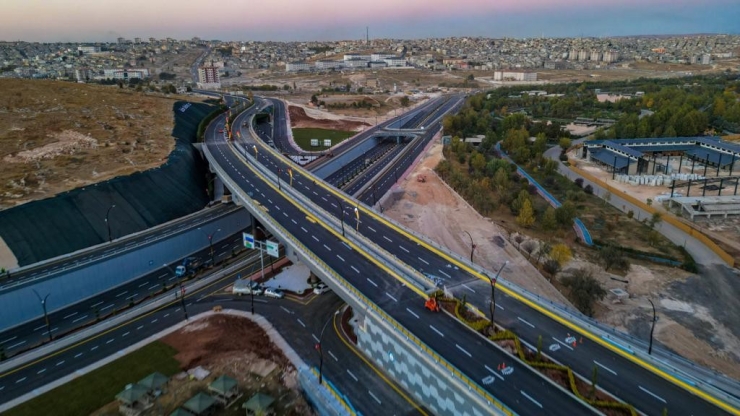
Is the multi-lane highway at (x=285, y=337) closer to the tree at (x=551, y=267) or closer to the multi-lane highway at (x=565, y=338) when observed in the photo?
the multi-lane highway at (x=565, y=338)

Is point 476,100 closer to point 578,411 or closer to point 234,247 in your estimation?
point 234,247

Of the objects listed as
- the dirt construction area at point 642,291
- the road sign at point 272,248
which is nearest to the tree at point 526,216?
the dirt construction area at point 642,291

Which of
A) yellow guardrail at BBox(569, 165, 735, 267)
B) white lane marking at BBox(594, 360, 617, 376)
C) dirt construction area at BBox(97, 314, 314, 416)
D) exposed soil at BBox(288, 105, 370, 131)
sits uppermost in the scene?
exposed soil at BBox(288, 105, 370, 131)

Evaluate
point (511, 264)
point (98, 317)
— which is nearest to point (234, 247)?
point (98, 317)

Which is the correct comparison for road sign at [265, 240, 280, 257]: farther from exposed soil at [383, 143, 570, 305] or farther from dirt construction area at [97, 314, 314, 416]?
exposed soil at [383, 143, 570, 305]

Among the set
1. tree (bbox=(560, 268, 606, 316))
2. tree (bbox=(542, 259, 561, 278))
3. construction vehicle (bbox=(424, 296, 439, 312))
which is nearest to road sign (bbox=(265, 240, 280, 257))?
construction vehicle (bbox=(424, 296, 439, 312))

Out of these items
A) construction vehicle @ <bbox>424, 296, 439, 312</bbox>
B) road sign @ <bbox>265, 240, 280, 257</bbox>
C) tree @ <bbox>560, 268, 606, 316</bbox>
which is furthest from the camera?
road sign @ <bbox>265, 240, 280, 257</bbox>
